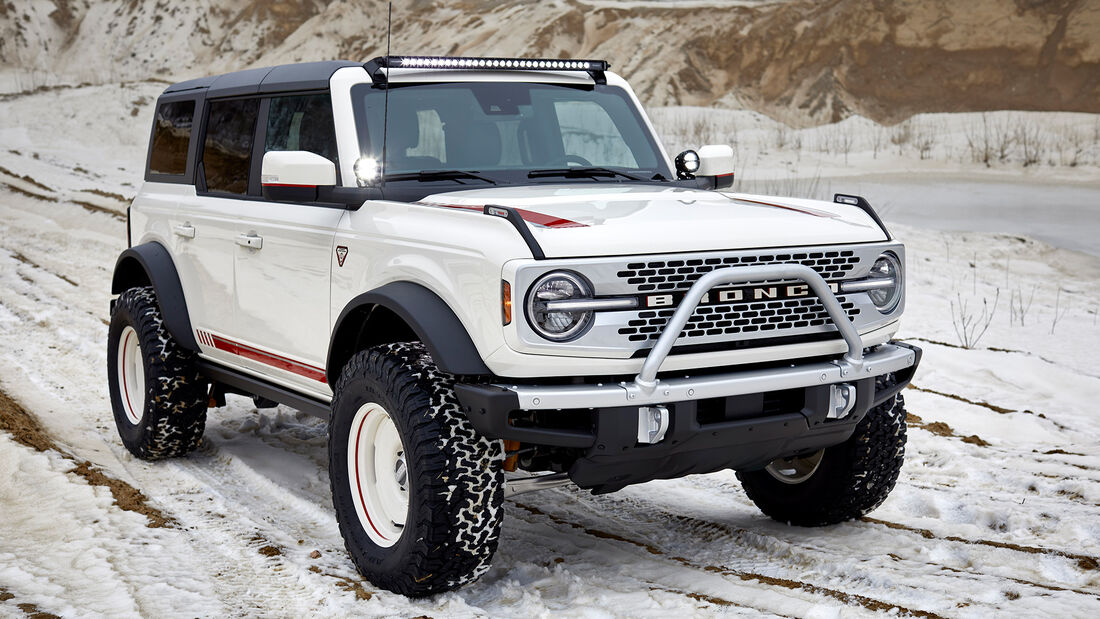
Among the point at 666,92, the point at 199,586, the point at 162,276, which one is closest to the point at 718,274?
the point at 199,586

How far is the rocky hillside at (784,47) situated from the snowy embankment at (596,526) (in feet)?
87.1

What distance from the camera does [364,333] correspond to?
4.64 meters

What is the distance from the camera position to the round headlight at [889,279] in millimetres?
4422

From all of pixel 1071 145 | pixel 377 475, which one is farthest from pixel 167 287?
pixel 1071 145

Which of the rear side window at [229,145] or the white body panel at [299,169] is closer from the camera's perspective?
the white body panel at [299,169]

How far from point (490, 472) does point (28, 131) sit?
24623 millimetres

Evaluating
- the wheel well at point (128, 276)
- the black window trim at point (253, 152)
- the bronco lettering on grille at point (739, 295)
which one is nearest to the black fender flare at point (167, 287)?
the wheel well at point (128, 276)

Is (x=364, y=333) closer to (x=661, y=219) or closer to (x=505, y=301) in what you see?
(x=505, y=301)

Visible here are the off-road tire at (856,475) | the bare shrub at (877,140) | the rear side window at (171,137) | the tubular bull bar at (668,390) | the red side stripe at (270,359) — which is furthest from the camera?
the bare shrub at (877,140)

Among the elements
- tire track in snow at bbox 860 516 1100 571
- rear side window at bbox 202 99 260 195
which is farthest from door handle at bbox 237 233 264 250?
tire track in snow at bbox 860 516 1100 571

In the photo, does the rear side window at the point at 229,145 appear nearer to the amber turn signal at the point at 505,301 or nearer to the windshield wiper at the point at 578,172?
the windshield wiper at the point at 578,172

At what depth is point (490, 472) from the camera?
4.07 m

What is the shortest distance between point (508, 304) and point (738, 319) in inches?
32.5

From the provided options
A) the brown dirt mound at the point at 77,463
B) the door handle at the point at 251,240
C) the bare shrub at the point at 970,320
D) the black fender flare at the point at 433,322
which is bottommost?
the brown dirt mound at the point at 77,463
